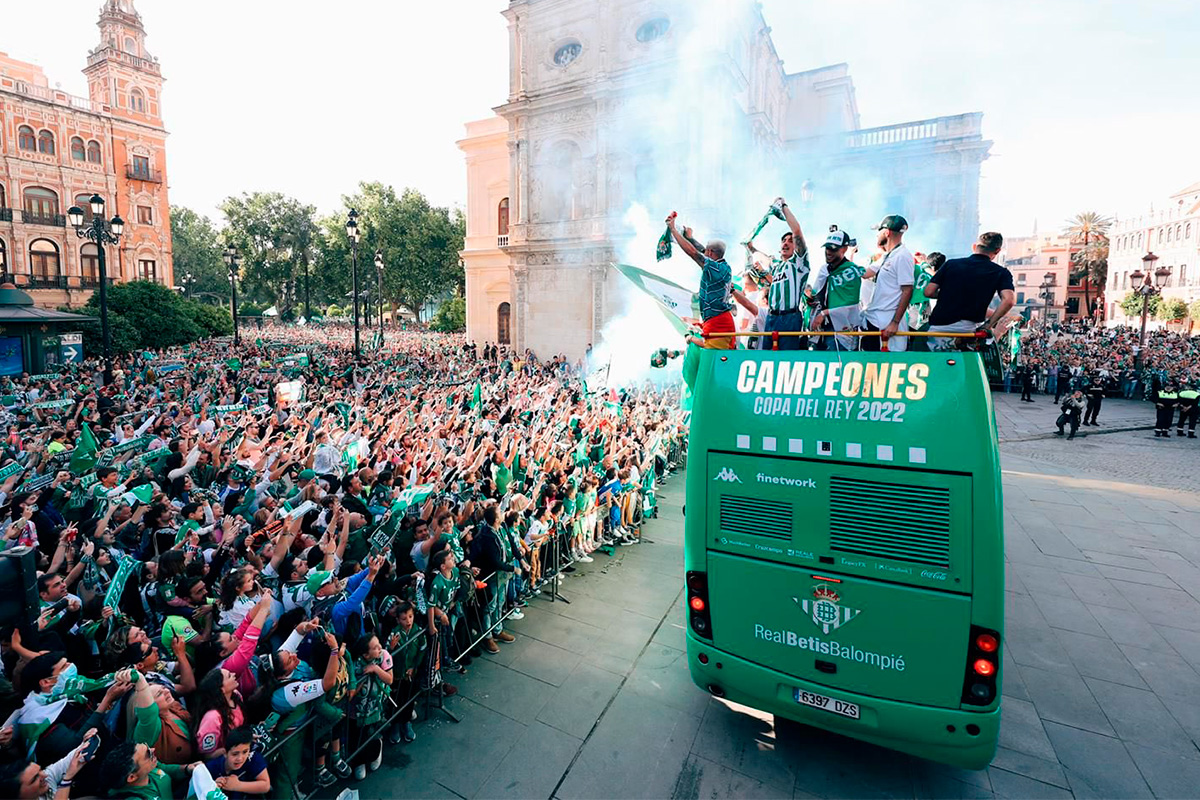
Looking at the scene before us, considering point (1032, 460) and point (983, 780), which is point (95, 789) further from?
point (1032, 460)

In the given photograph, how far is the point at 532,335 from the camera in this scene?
31.7 meters

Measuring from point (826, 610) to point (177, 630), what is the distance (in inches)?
188

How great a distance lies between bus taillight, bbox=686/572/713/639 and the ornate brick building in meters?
52.3

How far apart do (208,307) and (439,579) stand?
114 feet

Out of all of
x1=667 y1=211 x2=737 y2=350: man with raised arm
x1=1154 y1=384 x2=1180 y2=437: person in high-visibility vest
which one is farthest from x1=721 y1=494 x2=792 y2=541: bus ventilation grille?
x1=1154 y1=384 x2=1180 y2=437: person in high-visibility vest

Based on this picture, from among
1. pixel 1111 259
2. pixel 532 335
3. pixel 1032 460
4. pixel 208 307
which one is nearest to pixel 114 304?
pixel 208 307

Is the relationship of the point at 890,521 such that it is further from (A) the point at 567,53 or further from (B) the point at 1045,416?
(A) the point at 567,53

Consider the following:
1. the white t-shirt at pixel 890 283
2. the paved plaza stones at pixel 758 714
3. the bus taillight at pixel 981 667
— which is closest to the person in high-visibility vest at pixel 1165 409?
the paved plaza stones at pixel 758 714

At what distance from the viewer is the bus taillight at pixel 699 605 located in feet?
16.4

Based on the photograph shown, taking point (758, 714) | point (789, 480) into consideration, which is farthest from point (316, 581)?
point (758, 714)

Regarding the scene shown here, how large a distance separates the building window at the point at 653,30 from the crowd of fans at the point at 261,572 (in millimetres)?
22731

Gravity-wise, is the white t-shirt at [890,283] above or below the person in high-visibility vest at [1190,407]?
above

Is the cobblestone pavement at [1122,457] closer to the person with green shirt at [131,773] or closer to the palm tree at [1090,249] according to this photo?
the person with green shirt at [131,773]

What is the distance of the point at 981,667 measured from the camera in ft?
13.4
